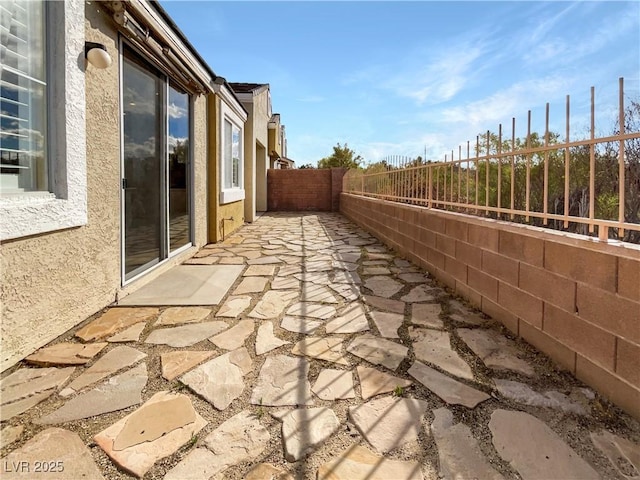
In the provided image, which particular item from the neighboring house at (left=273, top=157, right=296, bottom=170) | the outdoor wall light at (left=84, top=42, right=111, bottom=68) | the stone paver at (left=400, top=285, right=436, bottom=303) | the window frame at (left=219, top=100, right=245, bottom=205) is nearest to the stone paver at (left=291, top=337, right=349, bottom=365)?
the stone paver at (left=400, top=285, right=436, bottom=303)

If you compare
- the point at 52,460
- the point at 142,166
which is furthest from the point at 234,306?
the point at 142,166

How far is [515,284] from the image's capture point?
257 cm

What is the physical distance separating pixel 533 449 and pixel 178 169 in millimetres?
4811

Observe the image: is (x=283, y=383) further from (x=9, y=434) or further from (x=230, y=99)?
(x=230, y=99)

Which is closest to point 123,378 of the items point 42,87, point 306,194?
point 42,87

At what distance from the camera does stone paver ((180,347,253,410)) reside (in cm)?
179

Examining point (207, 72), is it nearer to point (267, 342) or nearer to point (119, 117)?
point (119, 117)

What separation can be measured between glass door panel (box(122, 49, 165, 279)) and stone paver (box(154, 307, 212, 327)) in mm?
843

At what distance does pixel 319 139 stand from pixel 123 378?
99.9 ft

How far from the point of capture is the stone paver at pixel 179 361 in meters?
2.02

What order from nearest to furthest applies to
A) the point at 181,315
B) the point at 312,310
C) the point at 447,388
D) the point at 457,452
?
the point at 457,452 < the point at 447,388 < the point at 181,315 < the point at 312,310

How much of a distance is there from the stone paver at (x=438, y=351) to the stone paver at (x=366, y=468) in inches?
33.6

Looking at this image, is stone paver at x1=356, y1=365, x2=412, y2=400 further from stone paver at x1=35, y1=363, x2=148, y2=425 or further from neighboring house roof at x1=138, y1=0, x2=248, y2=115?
neighboring house roof at x1=138, y1=0, x2=248, y2=115

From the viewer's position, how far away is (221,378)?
77.4 inches
